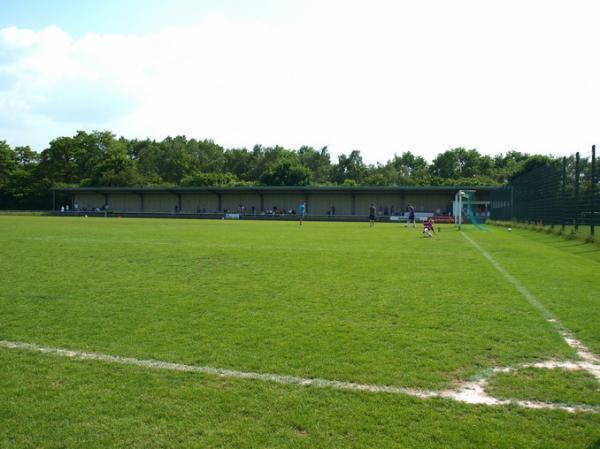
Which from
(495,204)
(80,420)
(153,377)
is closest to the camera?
(80,420)

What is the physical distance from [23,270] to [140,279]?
10.1ft

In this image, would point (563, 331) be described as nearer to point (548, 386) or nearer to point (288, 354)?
point (548, 386)

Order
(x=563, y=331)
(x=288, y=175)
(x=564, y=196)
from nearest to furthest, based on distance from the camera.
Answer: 1. (x=563, y=331)
2. (x=564, y=196)
3. (x=288, y=175)

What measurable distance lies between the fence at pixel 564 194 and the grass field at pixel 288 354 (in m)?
9.12

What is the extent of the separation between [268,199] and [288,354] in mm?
60895

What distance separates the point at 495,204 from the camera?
148 feet

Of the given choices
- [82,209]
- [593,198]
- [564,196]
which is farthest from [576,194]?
[82,209]

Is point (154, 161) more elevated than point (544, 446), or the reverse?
point (154, 161)

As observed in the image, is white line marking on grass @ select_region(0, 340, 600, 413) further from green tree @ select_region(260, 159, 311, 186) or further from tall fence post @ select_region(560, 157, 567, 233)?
green tree @ select_region(260, 159, 311, 186)

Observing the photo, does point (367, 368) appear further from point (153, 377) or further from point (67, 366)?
point (67, 366)

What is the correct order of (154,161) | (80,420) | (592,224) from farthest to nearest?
(154,161) < (592,224) < (80,420)

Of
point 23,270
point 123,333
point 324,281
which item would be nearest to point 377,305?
point 324,281

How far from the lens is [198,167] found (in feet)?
346

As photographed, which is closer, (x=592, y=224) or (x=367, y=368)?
(x=367, y=368)
